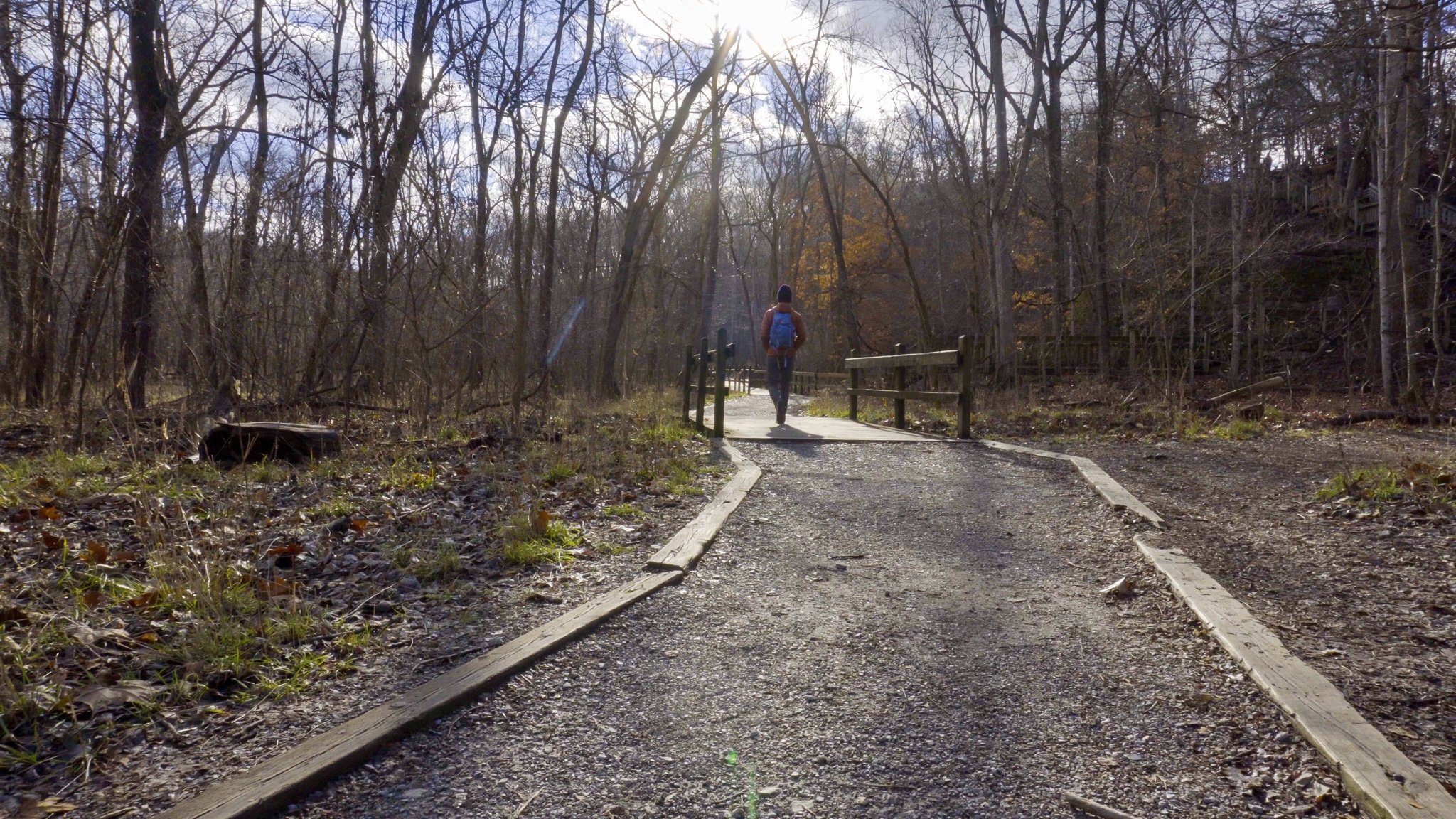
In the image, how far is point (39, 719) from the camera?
259 centimetres

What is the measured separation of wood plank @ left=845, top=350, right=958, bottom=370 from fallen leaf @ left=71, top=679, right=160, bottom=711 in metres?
8.65

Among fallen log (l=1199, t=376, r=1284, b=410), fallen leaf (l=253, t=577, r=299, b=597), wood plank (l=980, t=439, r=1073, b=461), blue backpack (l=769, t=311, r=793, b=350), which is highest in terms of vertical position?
blue backpack (l=769, t=311, r=793, b=350)

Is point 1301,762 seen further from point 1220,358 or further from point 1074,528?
point 1220,358

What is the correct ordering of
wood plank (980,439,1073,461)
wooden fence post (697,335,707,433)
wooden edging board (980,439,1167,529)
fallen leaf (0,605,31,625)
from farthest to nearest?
wooden fence post (697,335,707,433) < wood plank (980,439,1073,461) < wooden edging board (980,439,1167,529) < fallen leaf (0,605,31,625)

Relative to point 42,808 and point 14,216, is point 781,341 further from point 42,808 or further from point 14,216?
point 42,808

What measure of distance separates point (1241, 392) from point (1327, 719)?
13847 millimetres

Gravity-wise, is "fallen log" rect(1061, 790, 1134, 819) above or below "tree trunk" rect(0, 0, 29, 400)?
below

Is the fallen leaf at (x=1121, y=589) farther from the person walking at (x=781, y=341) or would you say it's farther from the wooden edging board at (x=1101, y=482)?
the person walking at (x=781, y=341)

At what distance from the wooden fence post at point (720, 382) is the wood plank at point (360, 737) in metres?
6.75

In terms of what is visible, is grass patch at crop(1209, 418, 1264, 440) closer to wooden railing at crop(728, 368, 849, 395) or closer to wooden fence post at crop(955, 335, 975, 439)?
wooden fence post at crop(955, 335, 975, 439)

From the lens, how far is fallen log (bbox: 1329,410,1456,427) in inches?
463

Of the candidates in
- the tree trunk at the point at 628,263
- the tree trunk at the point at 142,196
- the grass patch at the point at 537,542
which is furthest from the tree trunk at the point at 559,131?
the grass patch at the point at 537,542

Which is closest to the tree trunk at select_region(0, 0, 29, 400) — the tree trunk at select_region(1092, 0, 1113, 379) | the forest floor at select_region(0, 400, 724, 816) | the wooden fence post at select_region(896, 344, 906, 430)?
the forest floor at select_region(0, 400, 724, 816)

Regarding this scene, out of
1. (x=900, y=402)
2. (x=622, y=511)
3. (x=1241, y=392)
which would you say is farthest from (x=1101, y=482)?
(x=1241, y=392)
